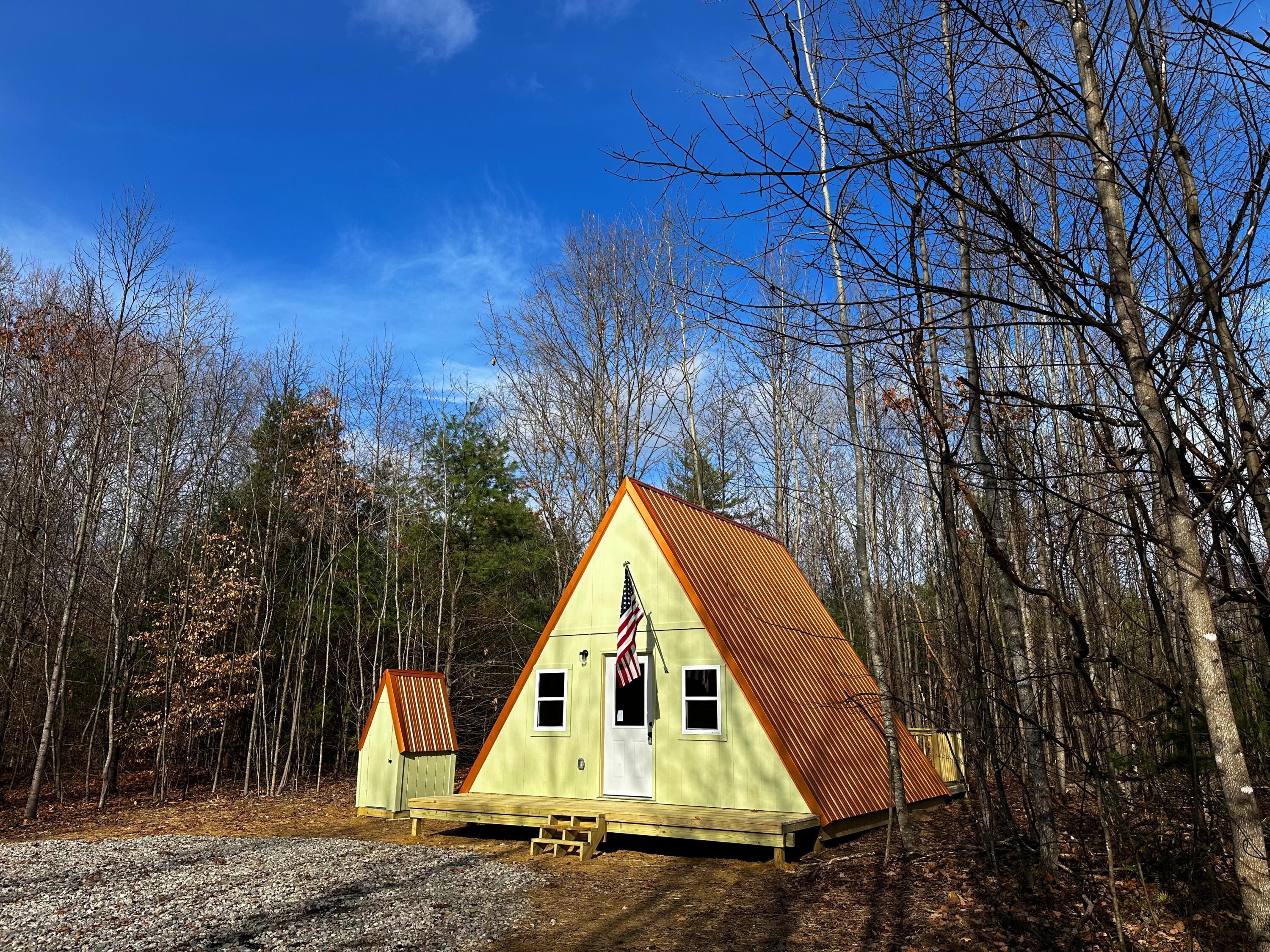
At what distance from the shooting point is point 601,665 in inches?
434

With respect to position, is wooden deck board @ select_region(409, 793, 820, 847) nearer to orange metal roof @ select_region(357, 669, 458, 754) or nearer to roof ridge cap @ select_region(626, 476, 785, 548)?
orange metal roof @ select_region(357, 669, 458, 754)

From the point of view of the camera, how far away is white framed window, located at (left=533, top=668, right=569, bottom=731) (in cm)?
1127

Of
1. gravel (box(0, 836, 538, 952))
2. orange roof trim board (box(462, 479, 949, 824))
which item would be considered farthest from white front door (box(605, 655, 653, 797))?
gravel (box(0, 836, 538, 952))

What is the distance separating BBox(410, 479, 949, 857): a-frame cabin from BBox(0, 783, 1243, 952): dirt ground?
47 cm

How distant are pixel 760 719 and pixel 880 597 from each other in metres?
9.81

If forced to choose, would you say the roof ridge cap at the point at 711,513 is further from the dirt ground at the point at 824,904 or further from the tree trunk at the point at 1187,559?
the tree trunk at the point at 1187,559

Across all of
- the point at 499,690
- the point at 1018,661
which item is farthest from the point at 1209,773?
the point at 499,690

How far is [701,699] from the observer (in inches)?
391

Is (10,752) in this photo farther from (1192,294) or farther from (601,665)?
(1192,294)

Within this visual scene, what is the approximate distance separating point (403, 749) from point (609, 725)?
144 inches

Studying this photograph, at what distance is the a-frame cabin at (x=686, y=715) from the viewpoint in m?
9.19

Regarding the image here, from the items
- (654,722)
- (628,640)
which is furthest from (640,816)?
(628,640)

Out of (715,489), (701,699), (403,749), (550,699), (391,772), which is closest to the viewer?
(701,699)

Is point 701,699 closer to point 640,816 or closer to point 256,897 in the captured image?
point 640,816
